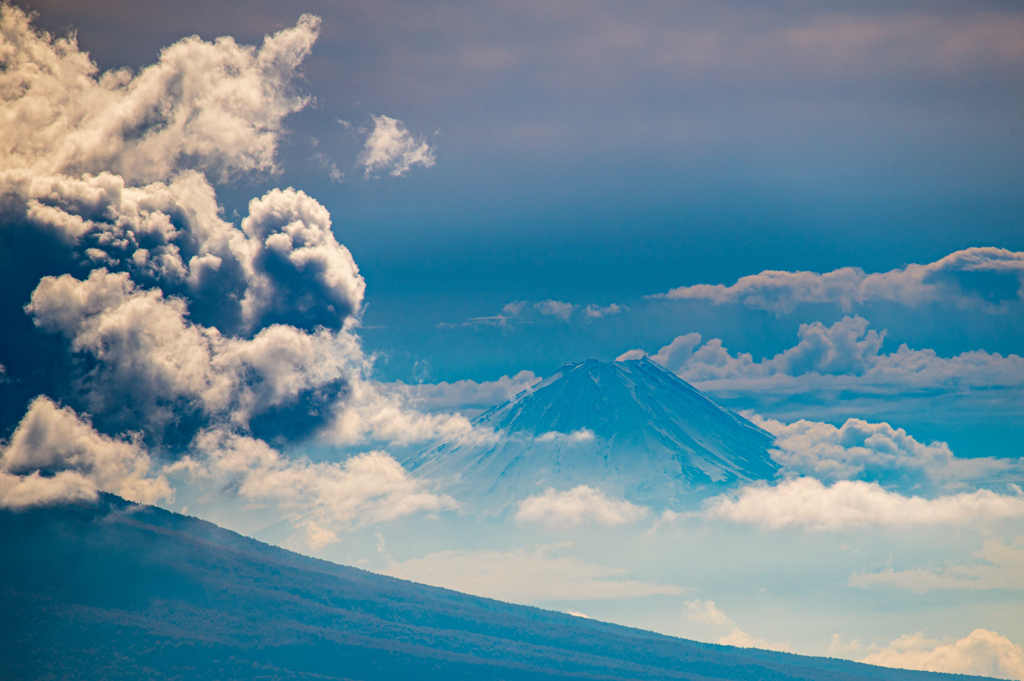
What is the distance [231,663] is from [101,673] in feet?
80.7

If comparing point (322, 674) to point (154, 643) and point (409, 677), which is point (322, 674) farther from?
point (154, 643)

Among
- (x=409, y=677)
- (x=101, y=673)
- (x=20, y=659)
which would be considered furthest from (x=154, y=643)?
(x=409, y=677)

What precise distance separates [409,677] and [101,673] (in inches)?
2380

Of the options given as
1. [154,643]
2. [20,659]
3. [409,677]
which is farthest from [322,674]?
[20,659]

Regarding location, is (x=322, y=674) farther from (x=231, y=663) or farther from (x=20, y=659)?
(x=20, y=659)

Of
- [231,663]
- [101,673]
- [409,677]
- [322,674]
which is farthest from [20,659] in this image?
[409,677]

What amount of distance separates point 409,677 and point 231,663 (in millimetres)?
36010

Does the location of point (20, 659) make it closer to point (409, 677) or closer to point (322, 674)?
point (322, 674)

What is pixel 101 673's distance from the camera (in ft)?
618

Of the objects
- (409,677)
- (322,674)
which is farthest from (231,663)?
(409,677)

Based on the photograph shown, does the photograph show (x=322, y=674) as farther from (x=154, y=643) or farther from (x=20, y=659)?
(x=20, y=659)

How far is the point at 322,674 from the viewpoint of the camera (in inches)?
7623

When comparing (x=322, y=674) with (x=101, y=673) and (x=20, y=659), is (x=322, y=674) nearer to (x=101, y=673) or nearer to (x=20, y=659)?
(x=101, y=673)

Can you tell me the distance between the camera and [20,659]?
19250cm
